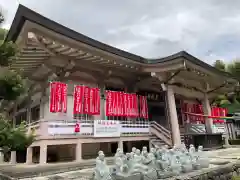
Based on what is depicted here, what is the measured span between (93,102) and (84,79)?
1.69 m

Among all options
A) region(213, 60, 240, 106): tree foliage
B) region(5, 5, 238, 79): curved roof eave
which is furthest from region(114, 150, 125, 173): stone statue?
region(213, 60, 240, 106): tree foliage

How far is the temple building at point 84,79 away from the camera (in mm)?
8938

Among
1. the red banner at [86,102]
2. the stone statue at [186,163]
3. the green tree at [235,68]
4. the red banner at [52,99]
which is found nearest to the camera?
the stone statue at [186,163]

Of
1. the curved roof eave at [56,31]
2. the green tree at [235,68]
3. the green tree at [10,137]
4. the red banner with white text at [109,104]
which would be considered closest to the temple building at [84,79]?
the curved roof eave at [56,31]

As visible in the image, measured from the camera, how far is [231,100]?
102 ft

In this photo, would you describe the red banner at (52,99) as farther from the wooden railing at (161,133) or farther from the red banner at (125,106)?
the wooden railing at (161,133)

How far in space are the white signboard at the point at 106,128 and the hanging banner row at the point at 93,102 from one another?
2.10 ft

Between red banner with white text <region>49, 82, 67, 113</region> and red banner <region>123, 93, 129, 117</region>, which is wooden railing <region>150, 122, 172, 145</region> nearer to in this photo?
red banner <region>123, 93, 129, 117</region>

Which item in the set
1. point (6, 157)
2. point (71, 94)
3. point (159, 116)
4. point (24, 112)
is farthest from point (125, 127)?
point (6, 157)

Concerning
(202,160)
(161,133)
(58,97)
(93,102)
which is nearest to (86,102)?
(93,102)

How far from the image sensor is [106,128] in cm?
1069

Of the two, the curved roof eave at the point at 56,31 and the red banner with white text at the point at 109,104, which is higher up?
the curved roof eave at the point at 56,31

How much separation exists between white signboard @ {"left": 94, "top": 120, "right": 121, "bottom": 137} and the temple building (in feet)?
0.70

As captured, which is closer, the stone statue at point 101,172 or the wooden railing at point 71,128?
the stone statue at point 101,172
